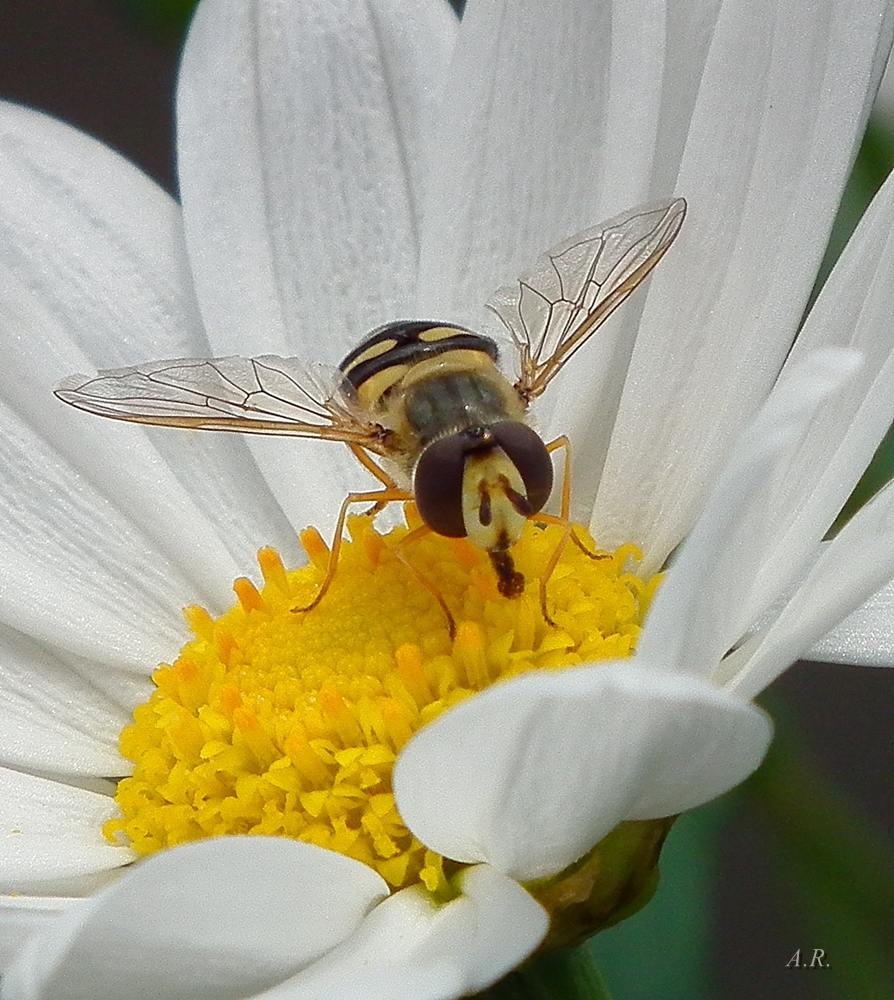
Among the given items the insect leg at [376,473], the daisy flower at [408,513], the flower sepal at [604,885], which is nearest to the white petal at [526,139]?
the daisy flower at [408,513]

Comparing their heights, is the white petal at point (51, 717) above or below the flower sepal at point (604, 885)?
above

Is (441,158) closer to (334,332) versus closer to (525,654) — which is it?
(334,332)

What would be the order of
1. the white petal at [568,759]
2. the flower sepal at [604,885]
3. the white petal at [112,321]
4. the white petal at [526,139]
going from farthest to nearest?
the white petal at [112,321] → the white petal at [526,139] → the flower sepal at [604,885] → the white petal at [568,759]

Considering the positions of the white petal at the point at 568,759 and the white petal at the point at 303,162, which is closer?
the white petal at the point at 568,759

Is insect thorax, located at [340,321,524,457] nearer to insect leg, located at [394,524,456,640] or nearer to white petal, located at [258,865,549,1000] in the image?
insect leg, located at [394,524,456,640]

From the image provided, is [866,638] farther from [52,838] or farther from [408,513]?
[52,838]

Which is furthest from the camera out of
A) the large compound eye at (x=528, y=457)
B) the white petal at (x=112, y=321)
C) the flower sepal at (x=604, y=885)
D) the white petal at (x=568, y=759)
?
the white petal at (x=112, y=321)

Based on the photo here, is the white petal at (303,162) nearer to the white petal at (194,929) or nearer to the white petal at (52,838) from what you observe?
the white petal at (52,838)

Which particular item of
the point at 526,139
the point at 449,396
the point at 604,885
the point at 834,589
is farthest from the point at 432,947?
the point at 526,139
